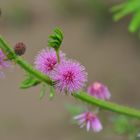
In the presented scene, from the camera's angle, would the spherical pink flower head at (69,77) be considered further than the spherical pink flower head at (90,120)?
No

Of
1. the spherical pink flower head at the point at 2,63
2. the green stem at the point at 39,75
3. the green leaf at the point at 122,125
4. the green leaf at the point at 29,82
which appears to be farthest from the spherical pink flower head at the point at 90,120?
the green leaf at the point at 122,125

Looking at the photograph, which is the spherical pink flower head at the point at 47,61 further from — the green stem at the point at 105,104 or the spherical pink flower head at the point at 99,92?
the spherical pink flower head at the point at 99,92

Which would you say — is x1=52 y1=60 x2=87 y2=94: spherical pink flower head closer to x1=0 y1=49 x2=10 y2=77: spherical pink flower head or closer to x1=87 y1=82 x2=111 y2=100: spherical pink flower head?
x1=0 y1=49 x2=10 y2=77: spherical pink flower head

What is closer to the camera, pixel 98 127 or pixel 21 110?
pixel 98 127

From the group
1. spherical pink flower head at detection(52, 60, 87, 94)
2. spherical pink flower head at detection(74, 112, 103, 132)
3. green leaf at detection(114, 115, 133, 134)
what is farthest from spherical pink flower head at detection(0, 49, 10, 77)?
green leaf at detection(114, 115, 133, 134)

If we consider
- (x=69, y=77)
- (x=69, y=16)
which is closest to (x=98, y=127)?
(x=69, y=77)

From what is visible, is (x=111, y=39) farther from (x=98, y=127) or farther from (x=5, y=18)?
(x=98, y=127)
